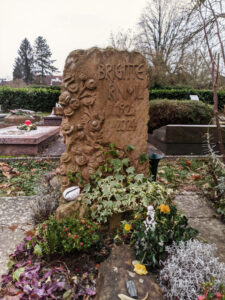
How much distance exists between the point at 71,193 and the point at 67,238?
73 cm

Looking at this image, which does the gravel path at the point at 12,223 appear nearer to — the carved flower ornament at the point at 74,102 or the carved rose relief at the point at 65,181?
the carved rose relief at the point at 65,181

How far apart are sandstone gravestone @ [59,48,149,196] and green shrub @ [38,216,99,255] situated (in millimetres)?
811

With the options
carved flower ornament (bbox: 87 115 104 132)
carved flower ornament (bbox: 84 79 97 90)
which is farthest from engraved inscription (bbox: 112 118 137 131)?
carved flower ornament (bbox: 84 79 97 90)

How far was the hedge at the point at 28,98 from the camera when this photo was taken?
17.1 meters

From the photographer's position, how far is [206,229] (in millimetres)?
2727

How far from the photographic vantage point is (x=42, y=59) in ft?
147

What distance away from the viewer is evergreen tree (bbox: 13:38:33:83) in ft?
139

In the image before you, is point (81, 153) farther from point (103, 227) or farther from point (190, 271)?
point (190, 271)

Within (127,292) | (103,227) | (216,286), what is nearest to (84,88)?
(103,227)

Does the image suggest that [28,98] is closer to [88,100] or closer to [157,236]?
[88,100]

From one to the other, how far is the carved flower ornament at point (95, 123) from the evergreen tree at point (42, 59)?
150 ft

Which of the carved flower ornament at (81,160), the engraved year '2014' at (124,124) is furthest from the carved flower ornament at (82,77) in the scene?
the carved flower ornament at (81,160)

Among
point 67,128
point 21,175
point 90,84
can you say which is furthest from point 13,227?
point 21,175

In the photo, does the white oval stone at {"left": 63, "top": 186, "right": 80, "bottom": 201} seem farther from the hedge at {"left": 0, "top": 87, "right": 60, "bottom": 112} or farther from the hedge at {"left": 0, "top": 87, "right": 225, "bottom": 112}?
the hedge at {"left": 0, "top": 87, "right": 60, "bottom": 112}
